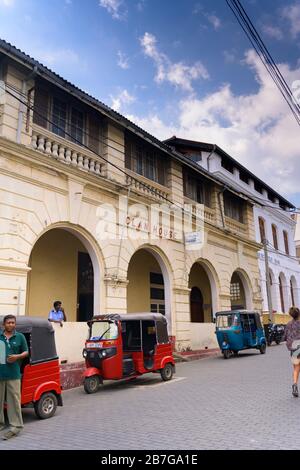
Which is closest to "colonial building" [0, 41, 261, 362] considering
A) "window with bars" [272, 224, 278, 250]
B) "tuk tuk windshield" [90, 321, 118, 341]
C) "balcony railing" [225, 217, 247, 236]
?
"balcony railing" [225, 217, 247, 236]

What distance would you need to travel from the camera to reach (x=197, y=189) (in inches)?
795

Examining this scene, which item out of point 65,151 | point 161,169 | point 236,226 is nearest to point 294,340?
point 65,151

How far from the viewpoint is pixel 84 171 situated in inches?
496

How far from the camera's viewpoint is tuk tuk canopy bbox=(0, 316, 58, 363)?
7.21 metres

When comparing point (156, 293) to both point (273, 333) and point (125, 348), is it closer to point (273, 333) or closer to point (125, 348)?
point (273, 333)

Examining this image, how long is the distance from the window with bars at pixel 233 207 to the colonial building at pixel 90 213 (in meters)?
1.57

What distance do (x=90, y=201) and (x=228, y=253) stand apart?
10.3 m

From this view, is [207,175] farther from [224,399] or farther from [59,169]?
[224,399]

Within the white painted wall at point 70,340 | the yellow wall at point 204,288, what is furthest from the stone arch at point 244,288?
the white painted wall at point 70,340

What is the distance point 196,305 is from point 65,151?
45.5ft

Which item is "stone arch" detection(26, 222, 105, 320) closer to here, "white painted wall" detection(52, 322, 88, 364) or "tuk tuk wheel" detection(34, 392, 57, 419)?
"white painted wall" detection(52, 322, 88, 364)

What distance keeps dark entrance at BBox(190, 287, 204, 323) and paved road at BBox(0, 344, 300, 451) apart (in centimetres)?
1200

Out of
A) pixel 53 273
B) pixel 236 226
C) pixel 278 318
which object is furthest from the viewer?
pixel 278 318

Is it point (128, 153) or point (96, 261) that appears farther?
point (128, 153)
